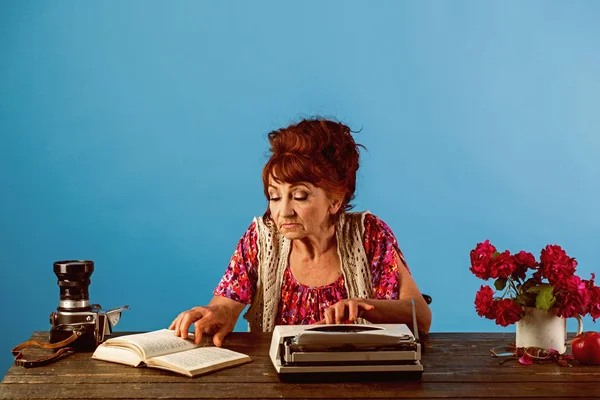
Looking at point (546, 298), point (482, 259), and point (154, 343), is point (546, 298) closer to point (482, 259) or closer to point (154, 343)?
point (482, 259)

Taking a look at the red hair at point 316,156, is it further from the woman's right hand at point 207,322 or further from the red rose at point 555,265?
the red rose at point 555,265

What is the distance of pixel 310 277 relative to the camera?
293 centimetres

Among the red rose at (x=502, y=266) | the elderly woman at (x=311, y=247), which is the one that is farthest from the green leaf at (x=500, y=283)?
the elderly woman at (x=311, y=247)

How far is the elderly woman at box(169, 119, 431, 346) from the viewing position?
2705mm

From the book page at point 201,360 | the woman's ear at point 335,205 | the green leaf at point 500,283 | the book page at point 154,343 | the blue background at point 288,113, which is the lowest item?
the book page at point 201,360

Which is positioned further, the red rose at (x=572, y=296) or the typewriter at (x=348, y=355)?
the red rose at (x=572, y=296)

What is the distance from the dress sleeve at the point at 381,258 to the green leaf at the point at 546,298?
2.36 ft

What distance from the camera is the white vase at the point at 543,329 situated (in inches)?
83.7

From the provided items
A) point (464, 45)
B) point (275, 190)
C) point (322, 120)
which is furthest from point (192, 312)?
point (464, 45)

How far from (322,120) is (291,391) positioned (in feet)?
4.20

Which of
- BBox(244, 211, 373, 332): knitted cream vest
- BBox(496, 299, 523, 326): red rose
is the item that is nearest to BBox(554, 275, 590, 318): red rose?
BBox(496, 299, 523, 326): red rose

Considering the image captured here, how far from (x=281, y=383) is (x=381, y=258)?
1.07m

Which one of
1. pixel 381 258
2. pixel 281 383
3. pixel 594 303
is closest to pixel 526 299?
pixel 594 303

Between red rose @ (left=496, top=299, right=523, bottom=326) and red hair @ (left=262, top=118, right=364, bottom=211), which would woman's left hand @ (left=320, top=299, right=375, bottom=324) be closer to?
red rose @ (left=496, top=299, right=523, bottom=326)
